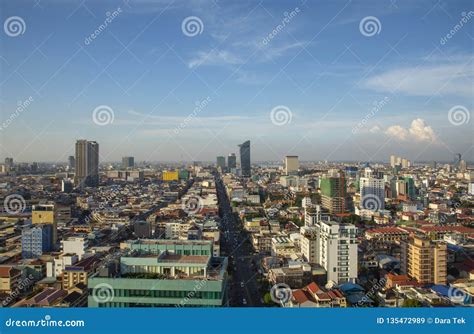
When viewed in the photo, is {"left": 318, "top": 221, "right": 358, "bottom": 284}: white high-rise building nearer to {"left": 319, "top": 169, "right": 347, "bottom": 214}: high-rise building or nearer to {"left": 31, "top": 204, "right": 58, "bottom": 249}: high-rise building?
{"left": 31, "top": 204, "right": 58, "bottom": 249}: high-rise building

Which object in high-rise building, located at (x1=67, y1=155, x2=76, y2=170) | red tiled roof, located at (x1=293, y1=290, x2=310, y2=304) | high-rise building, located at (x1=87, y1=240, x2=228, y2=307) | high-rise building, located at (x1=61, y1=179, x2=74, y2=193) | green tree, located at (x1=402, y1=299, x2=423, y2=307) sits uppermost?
high-rise building, located at (x1=67, y1=155, x2=76, y2=170)

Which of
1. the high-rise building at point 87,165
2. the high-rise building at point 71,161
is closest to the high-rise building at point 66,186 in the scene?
the high-rise building at point 87,165

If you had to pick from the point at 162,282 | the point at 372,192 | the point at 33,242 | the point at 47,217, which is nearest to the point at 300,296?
the point at 162,282

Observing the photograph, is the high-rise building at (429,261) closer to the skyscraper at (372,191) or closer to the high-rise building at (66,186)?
the skyscraper at (372,191)

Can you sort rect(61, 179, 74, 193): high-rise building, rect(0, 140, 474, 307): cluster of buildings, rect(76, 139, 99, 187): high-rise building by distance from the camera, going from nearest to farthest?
rect(0, 140, 474, 307): cluster of buildings
rect(76, 139, 99, 187): high-rise building
rect(61, 179, 74, 193): high-rise building

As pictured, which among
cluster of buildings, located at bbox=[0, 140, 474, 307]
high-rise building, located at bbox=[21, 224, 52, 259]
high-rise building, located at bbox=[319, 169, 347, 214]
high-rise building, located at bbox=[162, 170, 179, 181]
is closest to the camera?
cluster of buildings, located at bbox=[0, 140, 474, 307]

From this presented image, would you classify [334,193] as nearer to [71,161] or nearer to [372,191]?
[372,191]

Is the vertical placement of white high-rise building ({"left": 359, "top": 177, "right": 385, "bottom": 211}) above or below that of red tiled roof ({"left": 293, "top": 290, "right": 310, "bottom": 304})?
above

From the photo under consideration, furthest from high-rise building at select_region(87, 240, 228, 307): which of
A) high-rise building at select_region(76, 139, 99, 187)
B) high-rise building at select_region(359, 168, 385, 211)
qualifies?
high-rise building at select_region(359, 168, 385, 211)
